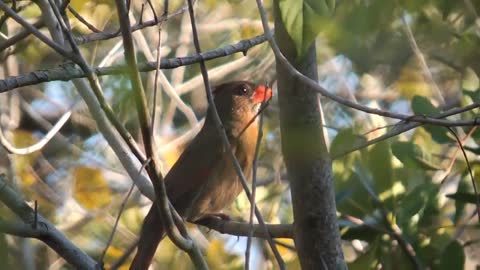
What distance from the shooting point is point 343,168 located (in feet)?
15.1

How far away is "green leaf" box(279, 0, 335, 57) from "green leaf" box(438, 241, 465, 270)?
212cm

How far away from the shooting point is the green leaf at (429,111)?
13.5 ft

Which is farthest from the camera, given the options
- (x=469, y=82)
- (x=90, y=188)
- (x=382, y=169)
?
(x=90, y=188)

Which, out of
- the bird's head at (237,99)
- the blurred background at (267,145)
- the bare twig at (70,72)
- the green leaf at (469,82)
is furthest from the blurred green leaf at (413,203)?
the bird's head at (237,99)

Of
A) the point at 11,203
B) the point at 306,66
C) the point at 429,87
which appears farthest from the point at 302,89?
the point at 429,87

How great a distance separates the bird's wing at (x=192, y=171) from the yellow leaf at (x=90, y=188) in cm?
91

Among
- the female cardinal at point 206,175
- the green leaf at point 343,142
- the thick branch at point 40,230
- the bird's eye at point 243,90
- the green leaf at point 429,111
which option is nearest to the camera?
the thick branch at point 40,230

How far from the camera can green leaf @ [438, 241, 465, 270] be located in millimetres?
4168

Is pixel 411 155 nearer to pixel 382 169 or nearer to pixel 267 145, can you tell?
pixel 382 169

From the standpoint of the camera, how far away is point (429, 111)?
163 inches

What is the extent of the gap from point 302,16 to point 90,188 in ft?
12.7

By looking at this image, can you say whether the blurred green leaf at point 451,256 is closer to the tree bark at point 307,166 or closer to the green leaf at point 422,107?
the green leaf at point 422,107

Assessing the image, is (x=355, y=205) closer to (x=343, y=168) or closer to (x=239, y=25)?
(x=343, y=168)

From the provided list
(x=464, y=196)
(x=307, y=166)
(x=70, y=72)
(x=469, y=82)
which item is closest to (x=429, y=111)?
(x=464, y=196)
